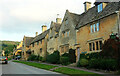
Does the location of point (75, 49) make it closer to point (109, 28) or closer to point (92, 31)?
point (92, 31)

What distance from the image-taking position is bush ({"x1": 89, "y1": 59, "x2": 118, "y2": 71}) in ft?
43.3

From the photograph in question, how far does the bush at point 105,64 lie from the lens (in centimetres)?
1319

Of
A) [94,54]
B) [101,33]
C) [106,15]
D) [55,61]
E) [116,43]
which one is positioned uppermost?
[106,15]

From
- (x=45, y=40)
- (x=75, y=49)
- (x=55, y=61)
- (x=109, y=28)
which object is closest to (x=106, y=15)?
(x=109, y=28)

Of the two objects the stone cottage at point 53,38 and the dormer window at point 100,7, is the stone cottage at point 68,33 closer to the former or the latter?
the stone cottage at point 53,38

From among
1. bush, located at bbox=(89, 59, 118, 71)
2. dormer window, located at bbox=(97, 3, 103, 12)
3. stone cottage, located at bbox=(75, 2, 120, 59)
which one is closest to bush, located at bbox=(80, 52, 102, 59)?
stone cottage, located at bbox=(75, 2, 120, 59)

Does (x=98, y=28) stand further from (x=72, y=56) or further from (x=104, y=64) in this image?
(x=72, y=56)

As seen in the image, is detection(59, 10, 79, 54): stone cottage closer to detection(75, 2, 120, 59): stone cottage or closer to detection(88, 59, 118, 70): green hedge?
detection(75, 2, 120, 59): stone cottage

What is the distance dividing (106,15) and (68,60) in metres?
9.36

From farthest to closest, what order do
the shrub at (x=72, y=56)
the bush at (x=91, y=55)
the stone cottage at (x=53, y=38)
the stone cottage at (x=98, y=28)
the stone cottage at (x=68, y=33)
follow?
the stone cottage at (x=53, y=38) → the stone cottage at (x=68, y=33) → the shrub at (x=72, y=56) → the bush at (x=91, y=55) → the stone cottage at (x=98, y=28)

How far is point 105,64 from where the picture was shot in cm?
1405

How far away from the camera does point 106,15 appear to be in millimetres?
16703

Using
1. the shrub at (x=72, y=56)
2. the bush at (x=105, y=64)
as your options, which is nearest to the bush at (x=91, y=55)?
the bush at (x=105, y=64)

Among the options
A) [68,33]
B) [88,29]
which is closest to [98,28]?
[88,29]
